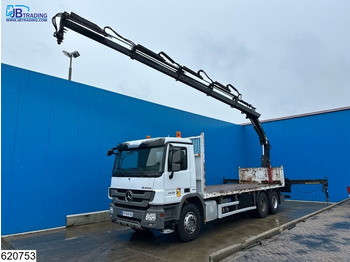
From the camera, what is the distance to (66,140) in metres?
7.65

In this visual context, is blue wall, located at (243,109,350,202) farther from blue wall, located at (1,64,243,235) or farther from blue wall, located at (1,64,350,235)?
blue wall, located at (1,64,243,235)

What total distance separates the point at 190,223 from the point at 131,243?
1558mm

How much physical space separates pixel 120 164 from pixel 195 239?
275cm

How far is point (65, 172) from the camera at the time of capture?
7535 millimetres

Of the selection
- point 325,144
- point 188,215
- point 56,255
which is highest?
point 325,144

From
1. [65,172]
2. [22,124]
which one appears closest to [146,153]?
[65,172]

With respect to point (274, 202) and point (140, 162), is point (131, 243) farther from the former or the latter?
point (274, 202)

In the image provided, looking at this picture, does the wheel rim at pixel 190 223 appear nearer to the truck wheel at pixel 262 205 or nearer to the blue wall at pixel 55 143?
the truck wheel at pixel 262 205

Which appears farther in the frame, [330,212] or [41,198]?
[330,212]

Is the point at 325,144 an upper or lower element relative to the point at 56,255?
upper

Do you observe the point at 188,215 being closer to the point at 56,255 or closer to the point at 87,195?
the point at 56,255

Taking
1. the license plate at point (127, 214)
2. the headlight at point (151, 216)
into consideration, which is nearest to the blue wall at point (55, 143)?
the license plate at point (127, 214)

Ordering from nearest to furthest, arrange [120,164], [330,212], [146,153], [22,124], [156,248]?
[156,248]
[146,153]
[120,164]
[22,124]
[330,212]

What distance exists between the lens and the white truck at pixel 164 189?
5.14 metres
